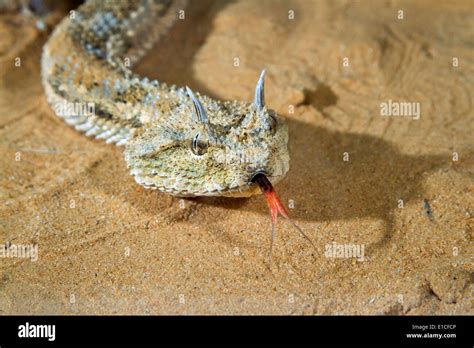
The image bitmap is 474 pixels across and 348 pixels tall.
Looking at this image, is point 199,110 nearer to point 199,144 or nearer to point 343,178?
point 199,144

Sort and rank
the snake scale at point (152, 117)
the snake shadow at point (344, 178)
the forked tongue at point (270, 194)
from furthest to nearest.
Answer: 1. the snake shadow at point (344, 178)
2. the snake scale at point (152, 117)
3. the forked tongue at point (270, 194)

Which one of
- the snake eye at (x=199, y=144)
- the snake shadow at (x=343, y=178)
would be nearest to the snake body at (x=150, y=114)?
the snake eye at (x=199, y=144)

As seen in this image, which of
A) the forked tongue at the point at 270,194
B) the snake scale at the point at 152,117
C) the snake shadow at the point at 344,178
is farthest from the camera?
the snake shadow at the point at 344,178

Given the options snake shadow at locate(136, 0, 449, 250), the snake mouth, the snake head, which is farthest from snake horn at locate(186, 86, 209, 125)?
snake shadow at locate(136, 0, 449, 250)

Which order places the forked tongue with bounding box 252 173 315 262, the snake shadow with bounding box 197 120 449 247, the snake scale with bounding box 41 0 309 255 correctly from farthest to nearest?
the snake shadow with bounding box 197 120 449 247, the snake scale with bounding box 41 0 309 255, the forked tongue with bounding box 252 173 315 262

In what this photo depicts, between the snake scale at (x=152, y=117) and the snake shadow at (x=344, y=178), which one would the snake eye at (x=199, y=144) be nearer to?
the snake scale at (x=152, y=117)

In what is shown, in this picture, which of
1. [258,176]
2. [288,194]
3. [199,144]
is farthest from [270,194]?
[288,194]

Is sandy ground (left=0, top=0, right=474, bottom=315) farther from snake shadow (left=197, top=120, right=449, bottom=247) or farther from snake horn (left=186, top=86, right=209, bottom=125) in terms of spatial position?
snake horn (left=186, top=86, right=209, bottom=125)

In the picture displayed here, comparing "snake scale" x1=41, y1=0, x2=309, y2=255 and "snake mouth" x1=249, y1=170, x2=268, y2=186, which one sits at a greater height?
"snake scale" x1=41, y1=0, x2=309, y2=255

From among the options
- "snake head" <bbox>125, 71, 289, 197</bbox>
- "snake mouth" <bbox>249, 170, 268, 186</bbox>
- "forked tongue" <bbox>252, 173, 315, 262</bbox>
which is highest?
"snake head" <bbox>125, 71, 289, 197</bbox>
